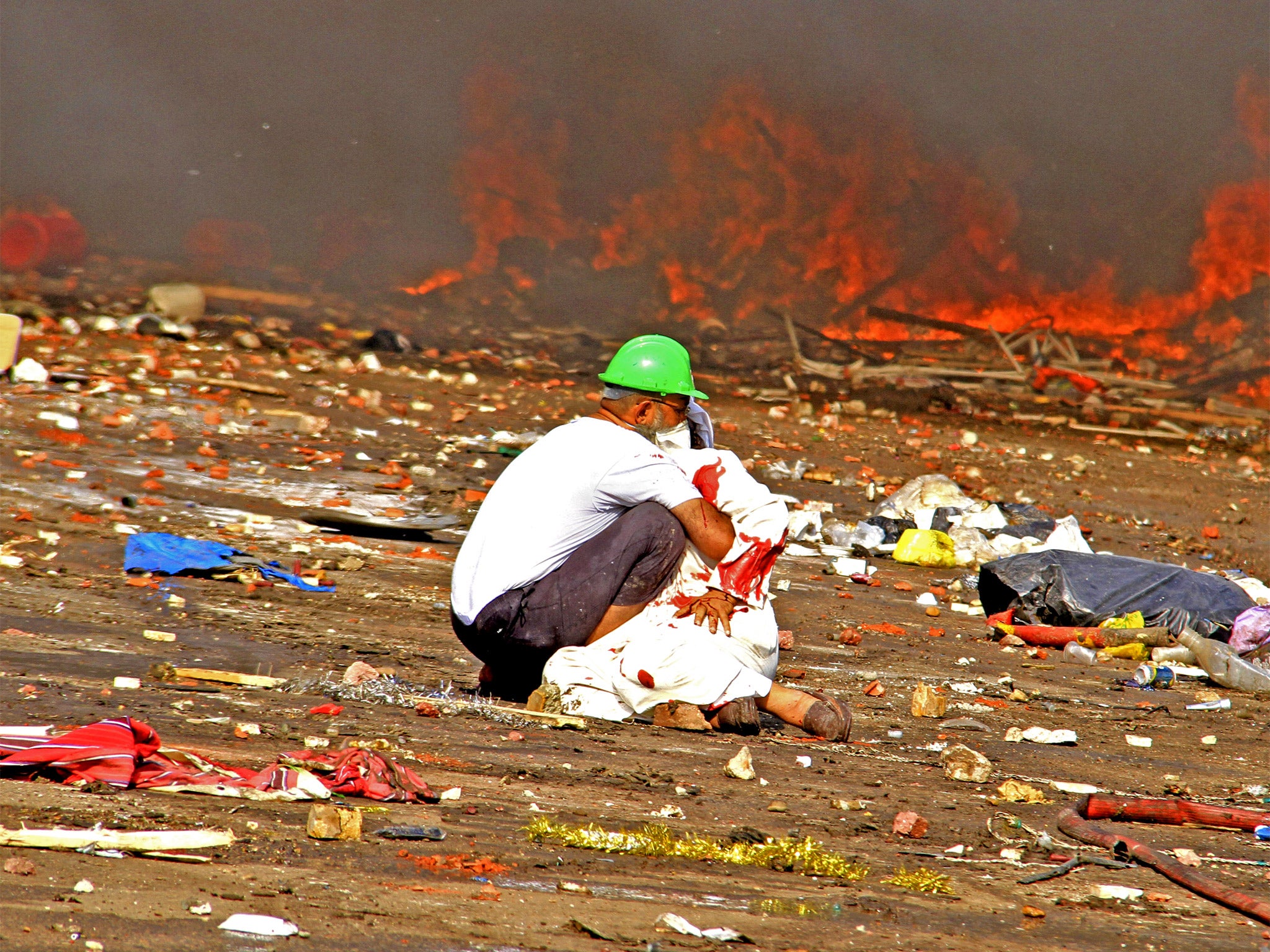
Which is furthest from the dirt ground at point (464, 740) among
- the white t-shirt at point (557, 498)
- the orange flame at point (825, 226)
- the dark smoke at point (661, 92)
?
the dark smoke at point (661, 92)

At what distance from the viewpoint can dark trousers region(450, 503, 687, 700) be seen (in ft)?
12.7

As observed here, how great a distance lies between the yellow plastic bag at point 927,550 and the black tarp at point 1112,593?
3.10 feet

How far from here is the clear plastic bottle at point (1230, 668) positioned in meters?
5.23

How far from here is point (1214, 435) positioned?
1346 cm

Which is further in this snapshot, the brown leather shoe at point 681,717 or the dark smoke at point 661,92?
the dark smoke at point 661,92

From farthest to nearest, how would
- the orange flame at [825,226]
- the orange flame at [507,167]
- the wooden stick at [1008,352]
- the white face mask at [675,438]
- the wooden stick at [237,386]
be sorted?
1. the orange flame at [507,167]
2. the orange flame at [825,226]
3. the wooden stick at [1008,352]
4. the wooden stick at [237,386]
5. the white face mask at [675,438]

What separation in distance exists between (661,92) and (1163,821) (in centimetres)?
1438

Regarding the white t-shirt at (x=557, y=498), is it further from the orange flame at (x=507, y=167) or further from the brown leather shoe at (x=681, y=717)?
the orange flame at (x=507, y=167)

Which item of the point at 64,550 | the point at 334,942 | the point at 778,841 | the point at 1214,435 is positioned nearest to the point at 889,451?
the point at 1214,435

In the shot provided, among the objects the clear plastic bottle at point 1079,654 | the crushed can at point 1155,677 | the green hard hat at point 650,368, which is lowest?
the crushed can at point 1155,677

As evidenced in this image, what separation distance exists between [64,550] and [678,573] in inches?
125

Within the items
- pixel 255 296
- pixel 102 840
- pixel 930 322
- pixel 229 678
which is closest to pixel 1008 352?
pixel 930 322

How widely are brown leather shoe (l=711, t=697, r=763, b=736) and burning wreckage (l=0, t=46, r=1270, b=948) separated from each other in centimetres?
1

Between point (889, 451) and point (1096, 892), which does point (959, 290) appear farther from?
point (1096, 892)
